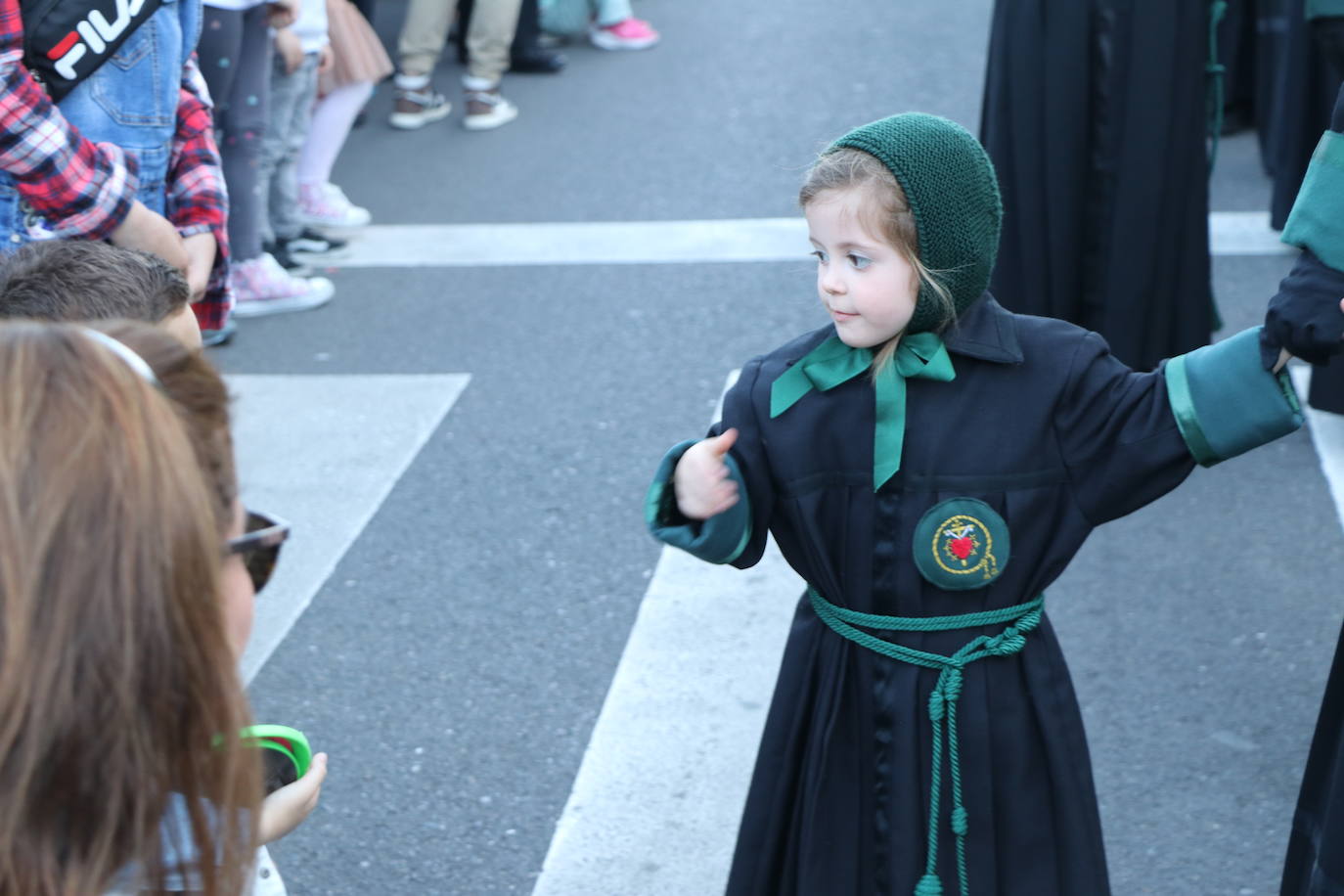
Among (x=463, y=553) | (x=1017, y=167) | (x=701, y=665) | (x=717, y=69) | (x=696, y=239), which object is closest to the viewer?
(x=701, y=665)

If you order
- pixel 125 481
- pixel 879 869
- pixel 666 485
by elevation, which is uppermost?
pixel 125 481

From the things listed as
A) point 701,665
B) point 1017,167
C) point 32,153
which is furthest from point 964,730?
point 1017,167

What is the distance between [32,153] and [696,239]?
11.8ft

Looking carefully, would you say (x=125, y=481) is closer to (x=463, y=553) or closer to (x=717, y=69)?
(x=463, y=553)

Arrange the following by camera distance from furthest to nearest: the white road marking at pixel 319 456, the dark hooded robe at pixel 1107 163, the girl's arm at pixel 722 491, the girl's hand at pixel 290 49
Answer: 1. the girl's hand at pixel 290 49
2. the dark hooded robe at pixel 1107 163
3. the white road marking at pixel 319 456
4. the girl's arm at pixel 722 491

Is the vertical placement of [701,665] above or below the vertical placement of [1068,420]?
below

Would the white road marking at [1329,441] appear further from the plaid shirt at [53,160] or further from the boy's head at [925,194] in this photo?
the plaid shirt at [53,160]

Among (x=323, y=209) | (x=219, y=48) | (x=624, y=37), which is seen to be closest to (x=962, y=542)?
(x=219, y=48)

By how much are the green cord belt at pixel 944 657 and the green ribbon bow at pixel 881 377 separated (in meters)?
0.19

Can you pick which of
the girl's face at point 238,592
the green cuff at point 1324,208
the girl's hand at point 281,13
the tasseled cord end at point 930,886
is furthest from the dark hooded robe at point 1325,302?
the girl's hand at point 281,13

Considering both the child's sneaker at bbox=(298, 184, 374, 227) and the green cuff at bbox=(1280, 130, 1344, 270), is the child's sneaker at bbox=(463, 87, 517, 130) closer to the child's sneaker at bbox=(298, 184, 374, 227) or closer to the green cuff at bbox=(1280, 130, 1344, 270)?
the child's sneaker at bbox=(298, 184, 374, 227)

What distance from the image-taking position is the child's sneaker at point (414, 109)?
7.95 metres

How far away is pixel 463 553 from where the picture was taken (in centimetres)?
392

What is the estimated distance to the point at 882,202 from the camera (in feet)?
6.21
